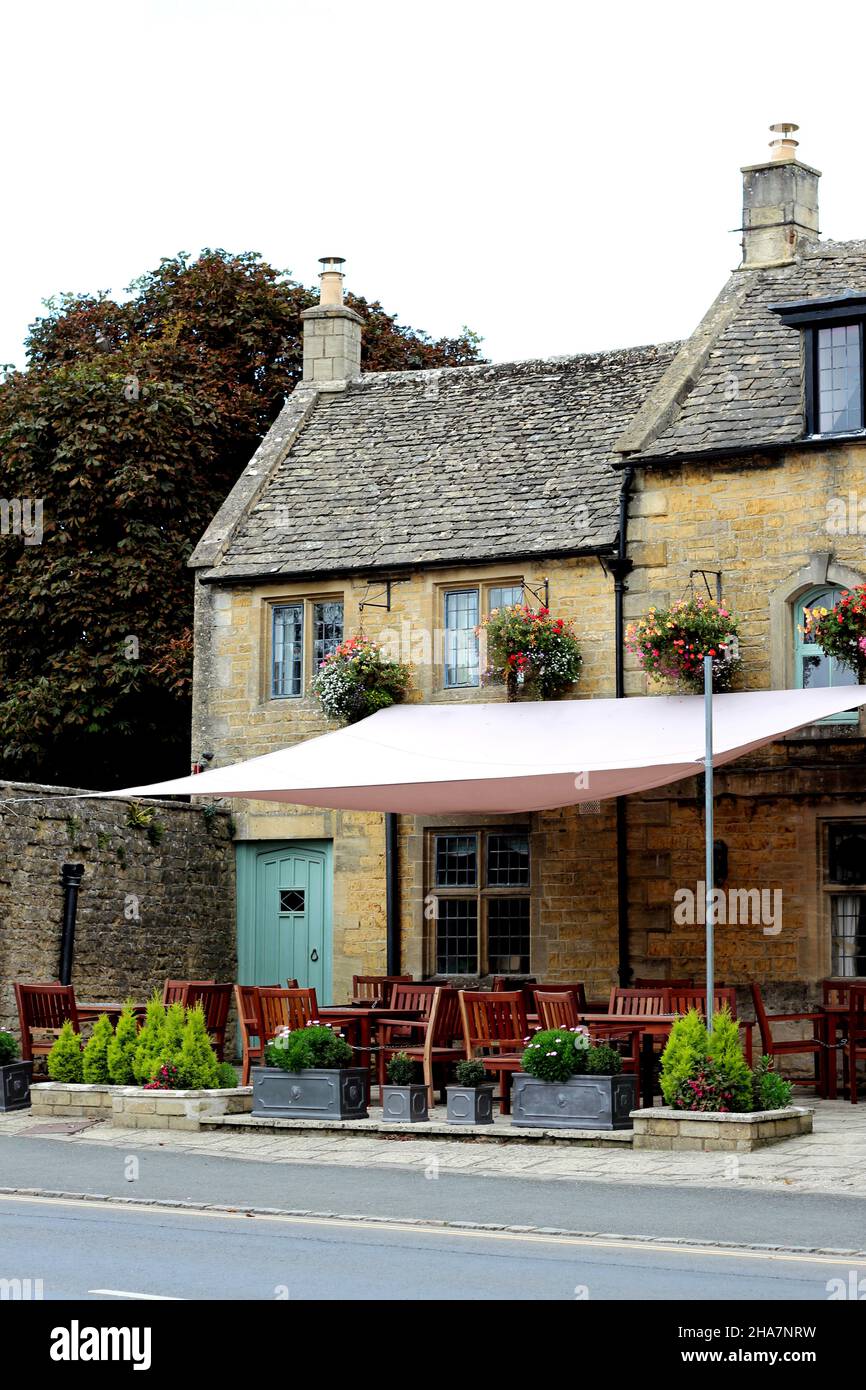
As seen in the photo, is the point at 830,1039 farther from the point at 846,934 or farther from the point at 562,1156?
the point at 562,1156

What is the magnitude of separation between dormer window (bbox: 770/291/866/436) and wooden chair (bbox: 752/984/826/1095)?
5.32 m

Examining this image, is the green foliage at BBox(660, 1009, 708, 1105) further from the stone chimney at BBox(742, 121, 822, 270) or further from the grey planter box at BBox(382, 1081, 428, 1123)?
the stone chimney at BBox(742, 121, 822, 270)

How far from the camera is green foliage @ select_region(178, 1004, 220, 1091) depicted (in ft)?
48.5

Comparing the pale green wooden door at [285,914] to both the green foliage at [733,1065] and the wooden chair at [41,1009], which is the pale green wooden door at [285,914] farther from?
the green foliage at [733,1065]

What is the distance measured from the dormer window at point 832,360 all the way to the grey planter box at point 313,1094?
7.53 metres

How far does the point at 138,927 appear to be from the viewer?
66.2 feet

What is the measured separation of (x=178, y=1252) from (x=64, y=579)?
18.2 meters

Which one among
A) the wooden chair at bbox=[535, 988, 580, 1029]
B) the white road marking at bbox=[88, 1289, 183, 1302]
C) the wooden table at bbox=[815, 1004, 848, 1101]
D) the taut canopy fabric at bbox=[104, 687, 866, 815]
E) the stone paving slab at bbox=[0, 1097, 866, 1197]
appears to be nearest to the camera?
the white road marking at bbox=[88, 1289, 183, 1302]

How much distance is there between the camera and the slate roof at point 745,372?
1869cm

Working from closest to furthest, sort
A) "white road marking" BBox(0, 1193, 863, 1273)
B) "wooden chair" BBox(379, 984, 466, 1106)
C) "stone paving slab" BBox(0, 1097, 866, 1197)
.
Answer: "white road marking" BBox(0, 1193, 863, 1273) → "stone paving slab" BBox(0, 1097, 866, 1197) → "wooden chair" BBox(379, 984, 466, 1106)

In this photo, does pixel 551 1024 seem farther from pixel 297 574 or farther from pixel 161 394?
pixel 161 394

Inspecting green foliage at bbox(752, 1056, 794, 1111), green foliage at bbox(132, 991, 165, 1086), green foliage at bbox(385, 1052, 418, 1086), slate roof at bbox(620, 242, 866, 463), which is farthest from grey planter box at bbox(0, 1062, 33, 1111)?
slate roof at bbox(620, 242, 866, 463)

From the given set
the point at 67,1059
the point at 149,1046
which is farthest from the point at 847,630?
the point at 67,1059

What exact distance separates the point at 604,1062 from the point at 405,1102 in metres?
1.52
